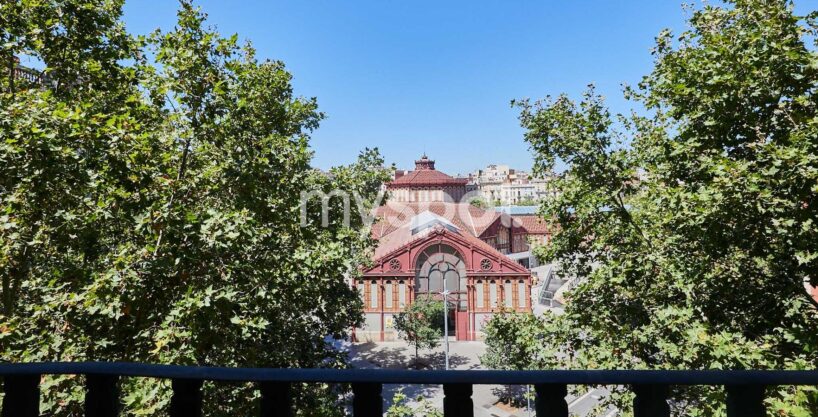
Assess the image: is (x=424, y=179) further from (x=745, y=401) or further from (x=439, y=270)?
(x=745, y=401)

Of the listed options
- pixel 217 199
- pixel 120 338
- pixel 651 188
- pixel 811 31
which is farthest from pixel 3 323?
pixel 811 31

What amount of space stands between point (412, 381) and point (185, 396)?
101 centimetres

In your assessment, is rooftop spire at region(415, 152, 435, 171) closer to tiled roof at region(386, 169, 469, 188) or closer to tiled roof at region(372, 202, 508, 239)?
tiled roof at region(386, 169, 469, 188)

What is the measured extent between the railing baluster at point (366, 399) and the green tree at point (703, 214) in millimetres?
4740

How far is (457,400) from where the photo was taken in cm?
177

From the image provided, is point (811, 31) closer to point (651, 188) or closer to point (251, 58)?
point (651, 188)

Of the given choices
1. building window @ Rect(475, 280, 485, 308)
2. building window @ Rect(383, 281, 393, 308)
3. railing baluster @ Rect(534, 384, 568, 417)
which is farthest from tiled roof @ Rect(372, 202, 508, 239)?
railing baluster @ Rect(534, 384, 568, 417)

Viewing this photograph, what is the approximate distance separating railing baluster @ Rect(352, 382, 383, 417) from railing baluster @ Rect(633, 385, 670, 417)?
1061 millimetres

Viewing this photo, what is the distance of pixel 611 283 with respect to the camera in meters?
8.13

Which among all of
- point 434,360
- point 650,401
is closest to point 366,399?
point 650,401

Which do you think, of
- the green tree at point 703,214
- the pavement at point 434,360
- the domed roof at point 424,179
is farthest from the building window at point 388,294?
the domed roof at point 424,179

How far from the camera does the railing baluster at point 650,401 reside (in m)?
1.74

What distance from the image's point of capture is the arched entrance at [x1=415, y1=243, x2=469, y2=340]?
31.3 meters

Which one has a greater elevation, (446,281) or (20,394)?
(20,394)
